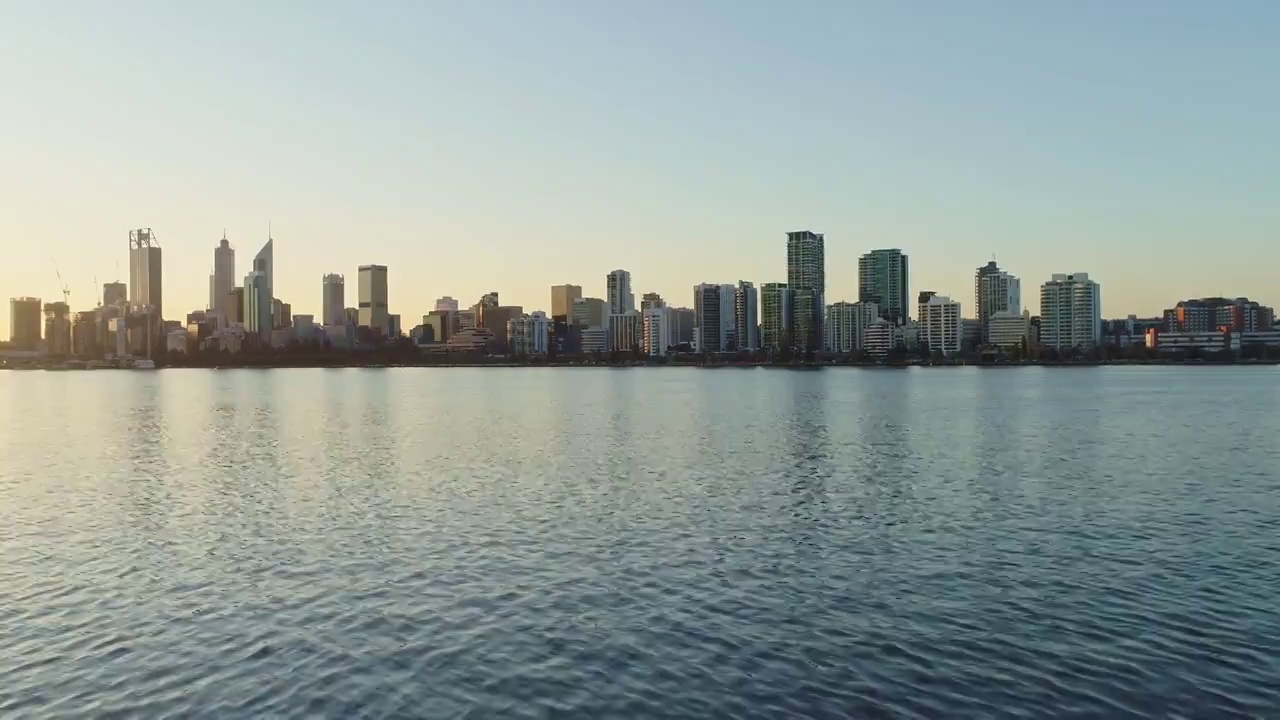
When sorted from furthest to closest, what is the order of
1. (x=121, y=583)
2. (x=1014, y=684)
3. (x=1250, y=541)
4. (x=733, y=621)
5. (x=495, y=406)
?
(x=495, y=406), (x=1250, y=541), (x=121, y=583), (x=733, y=621), (x=1014, y=684)

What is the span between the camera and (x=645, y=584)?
98.7 ft

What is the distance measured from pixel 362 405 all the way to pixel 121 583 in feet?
365

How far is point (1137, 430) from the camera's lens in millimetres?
86188

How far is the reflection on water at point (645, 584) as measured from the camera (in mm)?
20953

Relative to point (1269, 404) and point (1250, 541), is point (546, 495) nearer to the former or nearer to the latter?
point (1250, 541)

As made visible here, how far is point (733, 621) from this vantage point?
2605 centimetres

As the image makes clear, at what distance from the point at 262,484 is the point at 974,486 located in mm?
40649

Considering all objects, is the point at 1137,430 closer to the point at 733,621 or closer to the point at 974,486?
the point at 974,486

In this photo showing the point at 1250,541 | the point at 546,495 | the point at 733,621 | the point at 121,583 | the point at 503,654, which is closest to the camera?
the point at 503,654

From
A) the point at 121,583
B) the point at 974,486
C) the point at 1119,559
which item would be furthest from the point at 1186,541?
the point at 121,583

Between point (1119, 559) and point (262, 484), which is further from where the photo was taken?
point (262, 484)

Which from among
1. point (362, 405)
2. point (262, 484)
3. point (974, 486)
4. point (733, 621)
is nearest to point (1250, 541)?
point (974, 486)

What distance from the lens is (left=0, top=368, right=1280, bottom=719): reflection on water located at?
2095 cm

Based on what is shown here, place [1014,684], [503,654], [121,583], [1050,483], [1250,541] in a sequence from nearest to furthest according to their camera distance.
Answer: [1014,684] < [503,654] < [121,583] < [1250,541] < [1050,483]
